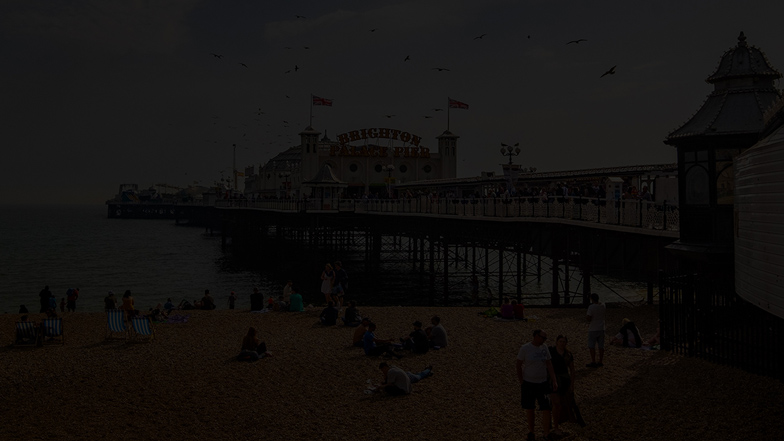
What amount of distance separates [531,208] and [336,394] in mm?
13099

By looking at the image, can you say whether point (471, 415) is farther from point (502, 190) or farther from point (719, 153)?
point (502, 190)

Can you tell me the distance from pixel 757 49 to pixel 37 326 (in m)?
17.6

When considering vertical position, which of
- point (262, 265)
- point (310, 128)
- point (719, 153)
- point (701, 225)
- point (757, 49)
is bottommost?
point (262, 265)

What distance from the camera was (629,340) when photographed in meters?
13.5

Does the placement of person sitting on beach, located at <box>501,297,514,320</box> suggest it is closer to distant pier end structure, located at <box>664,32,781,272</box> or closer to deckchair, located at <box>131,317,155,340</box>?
distant pier end structure, located at <box>664,32,781,272</box>

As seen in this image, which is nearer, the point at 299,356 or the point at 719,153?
the point at 719,153

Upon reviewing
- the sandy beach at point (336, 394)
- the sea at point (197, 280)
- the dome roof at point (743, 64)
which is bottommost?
the sea at point (197, 280)

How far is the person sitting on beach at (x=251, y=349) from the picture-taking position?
1354cm

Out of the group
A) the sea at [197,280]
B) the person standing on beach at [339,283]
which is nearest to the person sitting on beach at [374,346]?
the person standing on beach at [339,283]

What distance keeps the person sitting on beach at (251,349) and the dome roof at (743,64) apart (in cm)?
1110

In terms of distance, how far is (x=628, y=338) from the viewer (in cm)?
1352

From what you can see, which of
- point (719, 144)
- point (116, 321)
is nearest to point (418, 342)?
point (719, 144)

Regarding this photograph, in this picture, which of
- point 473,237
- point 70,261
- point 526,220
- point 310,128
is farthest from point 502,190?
point 70,261

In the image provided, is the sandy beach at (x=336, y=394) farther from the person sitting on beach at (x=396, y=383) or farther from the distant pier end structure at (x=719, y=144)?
the distant pier end structure at (x=719, y=144)
